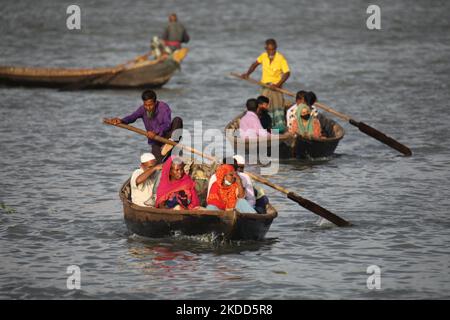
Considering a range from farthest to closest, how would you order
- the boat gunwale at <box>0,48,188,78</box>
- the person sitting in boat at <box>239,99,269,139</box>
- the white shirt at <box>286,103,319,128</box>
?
the boat gunwale at <box>0,48,188,78</box>, the white shirt at <box>286,103,319,128</box>, the person sitting in boat at <box>239,99,269,139</box>

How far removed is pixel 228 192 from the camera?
43.9 ft

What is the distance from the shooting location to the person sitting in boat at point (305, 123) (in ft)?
59.4

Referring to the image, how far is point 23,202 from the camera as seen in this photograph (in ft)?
53.4

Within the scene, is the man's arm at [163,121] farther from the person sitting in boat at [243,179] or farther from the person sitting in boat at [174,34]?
the person sitting in boat at [174,34]

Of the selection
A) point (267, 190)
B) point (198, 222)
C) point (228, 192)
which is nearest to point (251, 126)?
point (267, 190)

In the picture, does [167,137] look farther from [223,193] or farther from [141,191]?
[223,193]

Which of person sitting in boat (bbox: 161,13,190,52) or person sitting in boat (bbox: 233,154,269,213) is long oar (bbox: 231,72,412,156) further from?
person sitting in boat (bbox: 161,13,190,52)

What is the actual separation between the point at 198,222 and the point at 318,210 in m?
1.94

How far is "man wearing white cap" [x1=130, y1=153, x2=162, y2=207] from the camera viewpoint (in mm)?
13602

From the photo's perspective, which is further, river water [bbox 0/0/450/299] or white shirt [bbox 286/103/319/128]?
white shirt [bbox 286/103/319/128]

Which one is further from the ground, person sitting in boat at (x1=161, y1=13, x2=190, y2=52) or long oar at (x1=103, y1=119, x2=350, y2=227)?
person sitting in boat at (x1=161, y1=13, x2=190, y2=52)

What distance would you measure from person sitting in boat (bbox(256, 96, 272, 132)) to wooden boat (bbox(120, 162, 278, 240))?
4505 mm

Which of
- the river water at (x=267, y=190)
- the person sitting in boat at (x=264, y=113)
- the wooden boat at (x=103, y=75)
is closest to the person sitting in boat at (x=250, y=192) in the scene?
the river water at (x=267, y=190)

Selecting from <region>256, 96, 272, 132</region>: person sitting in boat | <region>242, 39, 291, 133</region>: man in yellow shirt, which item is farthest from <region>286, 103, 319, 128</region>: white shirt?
<region>242, 39, 291, 133</region>: man in yellow shirt
